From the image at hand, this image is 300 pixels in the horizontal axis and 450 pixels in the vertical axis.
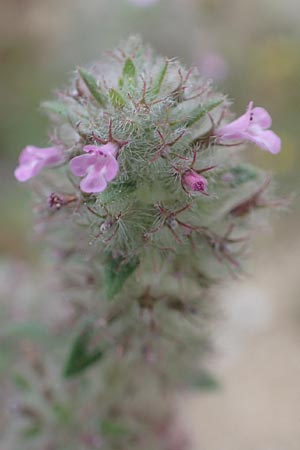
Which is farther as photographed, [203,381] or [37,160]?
[203,381]

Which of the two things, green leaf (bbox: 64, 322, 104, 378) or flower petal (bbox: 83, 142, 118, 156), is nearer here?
flower petal (bbox: 83, 142, 118, 156)

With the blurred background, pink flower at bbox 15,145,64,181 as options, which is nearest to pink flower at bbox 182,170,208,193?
pink flower at bbox 15,145,64,181

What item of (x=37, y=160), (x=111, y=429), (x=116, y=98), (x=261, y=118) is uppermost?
(x=261, y=118)

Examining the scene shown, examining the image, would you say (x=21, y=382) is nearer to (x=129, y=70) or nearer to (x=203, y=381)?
(x=203, y=381)

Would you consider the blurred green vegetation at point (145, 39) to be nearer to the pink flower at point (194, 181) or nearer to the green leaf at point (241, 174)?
the green leaf at point (241, 174)

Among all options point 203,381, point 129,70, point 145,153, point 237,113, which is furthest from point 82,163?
point 237,113

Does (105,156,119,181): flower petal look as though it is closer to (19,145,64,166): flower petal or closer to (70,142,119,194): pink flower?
(70,142,119,194): pink flower

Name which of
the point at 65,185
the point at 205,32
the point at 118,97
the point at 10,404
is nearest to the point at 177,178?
the point at 118,97
